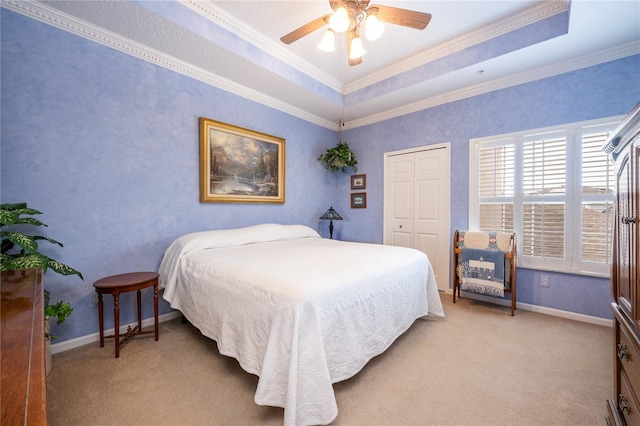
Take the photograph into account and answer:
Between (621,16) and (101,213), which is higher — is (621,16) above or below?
above

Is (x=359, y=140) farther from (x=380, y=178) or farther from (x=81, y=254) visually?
(x=81, y=254)

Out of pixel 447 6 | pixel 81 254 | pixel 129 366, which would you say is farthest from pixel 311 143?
pixel 129 366

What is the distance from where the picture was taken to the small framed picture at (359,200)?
14.4ft

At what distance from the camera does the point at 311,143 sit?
14.0 feet

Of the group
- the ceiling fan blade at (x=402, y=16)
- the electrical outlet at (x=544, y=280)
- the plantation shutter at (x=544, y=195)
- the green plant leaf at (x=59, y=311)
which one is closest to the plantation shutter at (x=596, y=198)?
the plantation shutter at (x=544, y=195)

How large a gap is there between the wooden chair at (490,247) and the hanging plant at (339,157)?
191cm

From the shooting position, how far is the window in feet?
8.48

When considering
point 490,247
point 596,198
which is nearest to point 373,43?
point 490,247

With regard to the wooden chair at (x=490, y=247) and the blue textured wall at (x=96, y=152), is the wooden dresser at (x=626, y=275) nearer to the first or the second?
the wooden chair at (x=490, y=247)

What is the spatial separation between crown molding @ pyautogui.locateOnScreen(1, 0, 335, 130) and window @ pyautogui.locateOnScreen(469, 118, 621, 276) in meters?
2.96

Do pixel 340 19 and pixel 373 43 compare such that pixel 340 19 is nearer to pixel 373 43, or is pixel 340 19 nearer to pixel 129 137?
pixel 373 43

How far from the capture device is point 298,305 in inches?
53.7

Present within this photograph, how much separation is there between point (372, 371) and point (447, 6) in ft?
10.2

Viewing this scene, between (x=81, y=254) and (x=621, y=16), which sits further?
(x=81, y=254)
